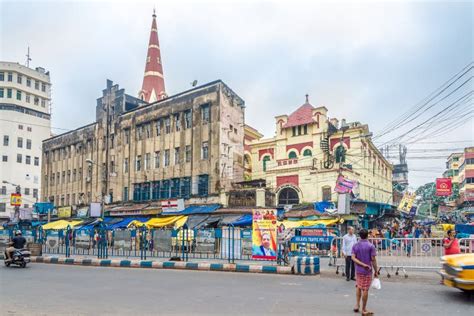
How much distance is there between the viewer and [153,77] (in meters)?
50.9

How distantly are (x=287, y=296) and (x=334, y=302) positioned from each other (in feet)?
3.83

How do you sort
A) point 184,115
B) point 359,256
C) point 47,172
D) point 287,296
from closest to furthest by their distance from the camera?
point 359,256 < point 287,296 < point 184,115 < point 47,172

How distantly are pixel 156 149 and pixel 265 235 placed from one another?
2323cm

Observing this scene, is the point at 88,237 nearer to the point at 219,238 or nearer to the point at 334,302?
the point at 219,238

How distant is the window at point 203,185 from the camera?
32.8 metres

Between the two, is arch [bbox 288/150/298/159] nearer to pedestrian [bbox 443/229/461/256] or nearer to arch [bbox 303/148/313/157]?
arch [bbox 303/148/313/157]

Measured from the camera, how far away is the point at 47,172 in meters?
50.2

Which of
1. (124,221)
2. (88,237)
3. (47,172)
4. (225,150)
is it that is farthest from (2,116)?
(88,237)

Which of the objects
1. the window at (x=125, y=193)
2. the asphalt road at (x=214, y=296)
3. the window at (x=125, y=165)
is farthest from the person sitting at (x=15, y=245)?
the window at (x=125, y=165)

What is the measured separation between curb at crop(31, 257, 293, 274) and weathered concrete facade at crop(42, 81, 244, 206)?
46.5 ft

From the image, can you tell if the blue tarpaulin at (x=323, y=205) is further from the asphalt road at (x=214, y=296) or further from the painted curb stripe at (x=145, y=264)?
the asphalt road at (x=214, y=296)

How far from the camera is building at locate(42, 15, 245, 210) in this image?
32969mm

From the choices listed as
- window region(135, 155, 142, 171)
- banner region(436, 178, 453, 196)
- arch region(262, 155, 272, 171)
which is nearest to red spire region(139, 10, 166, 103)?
window region(135, 155, 142, 171)

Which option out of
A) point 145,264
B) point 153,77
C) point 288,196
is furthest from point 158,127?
point 145,264
